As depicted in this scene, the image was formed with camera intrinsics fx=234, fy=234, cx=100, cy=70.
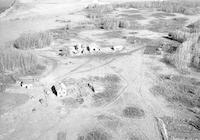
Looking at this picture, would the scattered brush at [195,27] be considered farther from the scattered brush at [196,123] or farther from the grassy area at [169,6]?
the scattered brush at [196,123]

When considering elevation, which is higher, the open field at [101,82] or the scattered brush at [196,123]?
the open field at [101,82]

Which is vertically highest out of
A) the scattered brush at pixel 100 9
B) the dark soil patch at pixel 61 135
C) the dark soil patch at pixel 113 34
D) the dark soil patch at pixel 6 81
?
the scattered brush at pixel 100 9

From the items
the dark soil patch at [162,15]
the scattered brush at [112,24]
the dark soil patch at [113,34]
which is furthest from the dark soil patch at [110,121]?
the dark soil patch at [162,15]

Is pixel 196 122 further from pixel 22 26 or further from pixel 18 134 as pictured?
pixel 22 26

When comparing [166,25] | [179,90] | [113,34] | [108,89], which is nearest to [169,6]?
[166,25]

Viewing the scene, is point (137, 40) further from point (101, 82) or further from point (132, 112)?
point (132, 112)

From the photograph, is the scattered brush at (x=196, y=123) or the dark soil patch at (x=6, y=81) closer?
the scattered brush at (x=196, y=123)

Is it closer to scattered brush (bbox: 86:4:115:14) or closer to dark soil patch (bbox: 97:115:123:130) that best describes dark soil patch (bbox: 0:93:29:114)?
dark soil patch (bbox: 97:115:123:130)

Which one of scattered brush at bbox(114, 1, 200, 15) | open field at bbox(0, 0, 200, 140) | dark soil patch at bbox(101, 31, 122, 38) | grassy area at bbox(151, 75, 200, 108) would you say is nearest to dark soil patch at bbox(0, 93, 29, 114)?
open field at bbox(0, 0, 200, 140)
